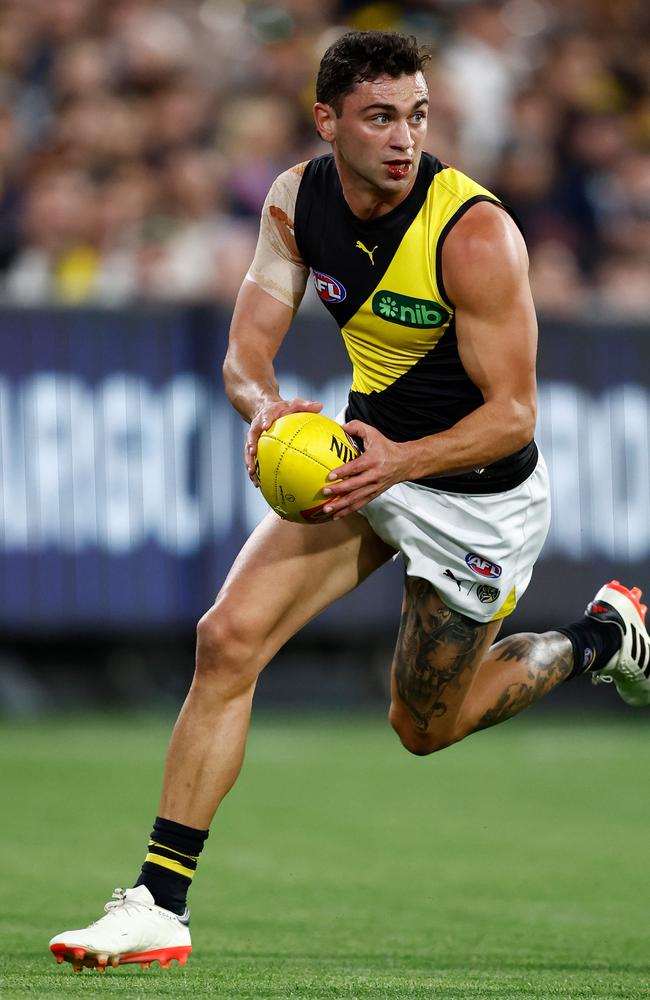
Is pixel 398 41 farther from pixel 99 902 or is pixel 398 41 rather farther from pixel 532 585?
pixel 532 585

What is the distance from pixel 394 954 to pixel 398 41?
267 centimetres

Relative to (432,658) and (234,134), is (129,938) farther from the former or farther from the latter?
(234,134)

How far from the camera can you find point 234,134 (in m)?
11.8

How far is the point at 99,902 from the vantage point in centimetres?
596

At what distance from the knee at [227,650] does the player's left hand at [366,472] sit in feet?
1.60

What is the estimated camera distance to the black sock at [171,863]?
16.5 feet

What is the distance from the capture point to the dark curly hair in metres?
5.03

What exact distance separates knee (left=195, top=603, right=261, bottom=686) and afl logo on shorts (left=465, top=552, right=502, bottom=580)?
855 mm

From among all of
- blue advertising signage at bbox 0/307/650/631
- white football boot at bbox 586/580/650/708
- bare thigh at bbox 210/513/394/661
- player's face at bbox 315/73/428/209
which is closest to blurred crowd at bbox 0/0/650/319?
blue advertising signage at bbox 0/307/650/631

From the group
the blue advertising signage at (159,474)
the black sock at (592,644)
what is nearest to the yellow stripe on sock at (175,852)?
the black sock at (592,644)

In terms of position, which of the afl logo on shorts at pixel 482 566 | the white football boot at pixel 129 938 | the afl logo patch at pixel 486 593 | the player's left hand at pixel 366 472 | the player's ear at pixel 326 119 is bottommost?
the white football boot at pixel 129 938

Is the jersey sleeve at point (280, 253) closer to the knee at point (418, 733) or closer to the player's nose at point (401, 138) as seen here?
the player's nose at point (401, 138)

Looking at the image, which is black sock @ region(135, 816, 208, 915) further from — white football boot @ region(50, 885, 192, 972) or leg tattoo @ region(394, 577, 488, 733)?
leg tattoo @ region(394, 577, 488, 733)

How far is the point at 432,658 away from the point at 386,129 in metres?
1.72
